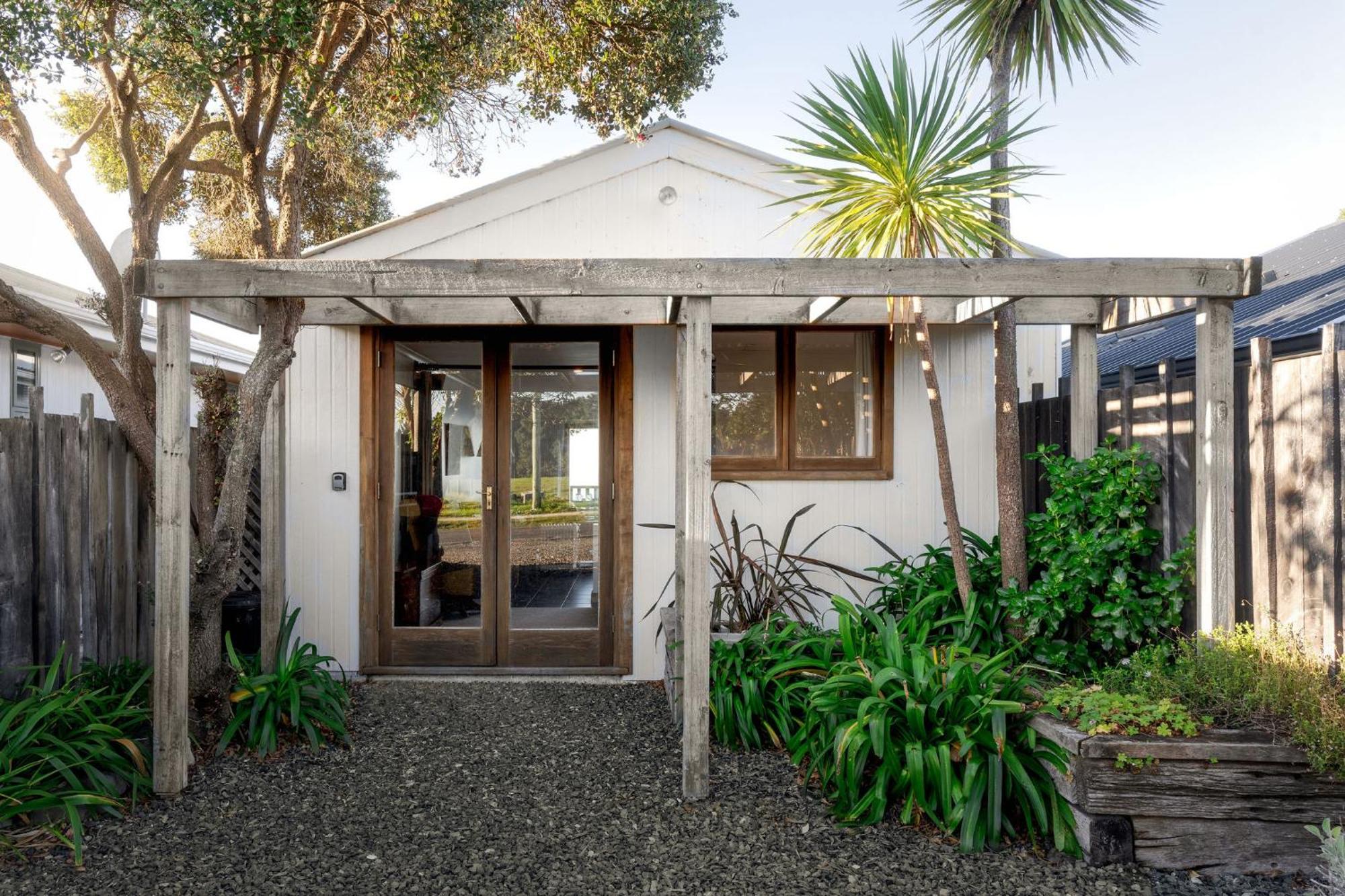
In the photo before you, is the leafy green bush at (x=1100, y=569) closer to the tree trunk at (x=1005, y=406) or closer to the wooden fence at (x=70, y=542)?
the tree trunk at (x=1005, y=406)

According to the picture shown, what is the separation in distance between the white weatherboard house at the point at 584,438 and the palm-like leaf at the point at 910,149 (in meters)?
1.18

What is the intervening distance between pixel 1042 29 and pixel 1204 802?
11.6 ft

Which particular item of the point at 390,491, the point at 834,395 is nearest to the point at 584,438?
the point at 390,491

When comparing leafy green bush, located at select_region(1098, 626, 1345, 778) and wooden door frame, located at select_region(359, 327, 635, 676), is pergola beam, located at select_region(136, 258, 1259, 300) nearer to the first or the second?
leafy green bush, located at select_region(1098, 626, 1345, 778)

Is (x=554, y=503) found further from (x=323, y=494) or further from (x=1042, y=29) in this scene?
(x=1042, y=29)

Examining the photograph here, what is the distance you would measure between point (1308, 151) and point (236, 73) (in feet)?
46.7

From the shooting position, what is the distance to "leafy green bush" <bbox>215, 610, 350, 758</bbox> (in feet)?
11.6

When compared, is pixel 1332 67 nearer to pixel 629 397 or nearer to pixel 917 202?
pixel 917 202

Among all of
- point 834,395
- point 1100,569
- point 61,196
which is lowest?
point 1100,569

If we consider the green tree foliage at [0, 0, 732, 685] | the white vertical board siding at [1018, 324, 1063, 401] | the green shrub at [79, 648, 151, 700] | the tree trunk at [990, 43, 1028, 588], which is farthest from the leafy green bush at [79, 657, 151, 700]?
the white vertical board siding at [1018, 324, 1063, 401]

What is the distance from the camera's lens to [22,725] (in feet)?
9.49

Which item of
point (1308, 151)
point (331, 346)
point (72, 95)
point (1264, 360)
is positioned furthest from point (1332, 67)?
point (72, 95)

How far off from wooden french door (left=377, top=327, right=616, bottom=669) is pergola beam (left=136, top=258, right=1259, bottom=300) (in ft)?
5.68

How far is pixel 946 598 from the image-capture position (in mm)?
4098
